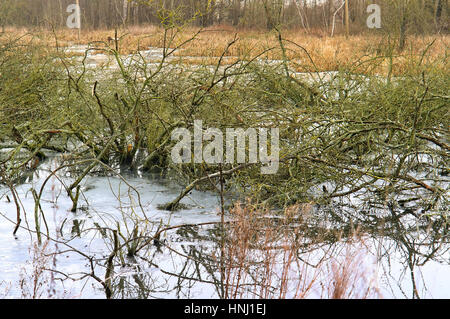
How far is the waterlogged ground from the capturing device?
3.02 metres

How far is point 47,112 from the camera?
5734 mm

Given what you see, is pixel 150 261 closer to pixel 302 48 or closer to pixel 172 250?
pixel 172 250

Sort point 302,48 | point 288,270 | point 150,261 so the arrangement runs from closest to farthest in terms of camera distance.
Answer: point 288,270 < point 150,261 < point 302,48

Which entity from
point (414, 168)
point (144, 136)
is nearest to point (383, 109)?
point (414, 168)

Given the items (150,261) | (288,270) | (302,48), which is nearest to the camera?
(288,270)

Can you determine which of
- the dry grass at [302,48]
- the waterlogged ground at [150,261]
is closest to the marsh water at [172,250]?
the waterlogged ground at [150,261]

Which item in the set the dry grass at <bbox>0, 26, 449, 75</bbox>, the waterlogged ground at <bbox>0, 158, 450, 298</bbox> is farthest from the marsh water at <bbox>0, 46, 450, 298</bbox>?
the dry grass at <bbox>0, 26, 449, 75</bbox>

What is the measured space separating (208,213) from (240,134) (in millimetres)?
677

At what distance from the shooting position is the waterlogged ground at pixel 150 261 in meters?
3.02

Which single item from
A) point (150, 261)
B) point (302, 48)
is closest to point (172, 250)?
point (150, 261)

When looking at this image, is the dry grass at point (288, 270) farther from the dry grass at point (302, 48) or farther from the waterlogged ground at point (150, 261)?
the dry grass at point (302, 48)

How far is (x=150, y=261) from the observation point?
11.4 ft

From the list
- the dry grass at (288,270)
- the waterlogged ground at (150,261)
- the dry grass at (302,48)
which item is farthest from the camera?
the dry grass at (302,48)
